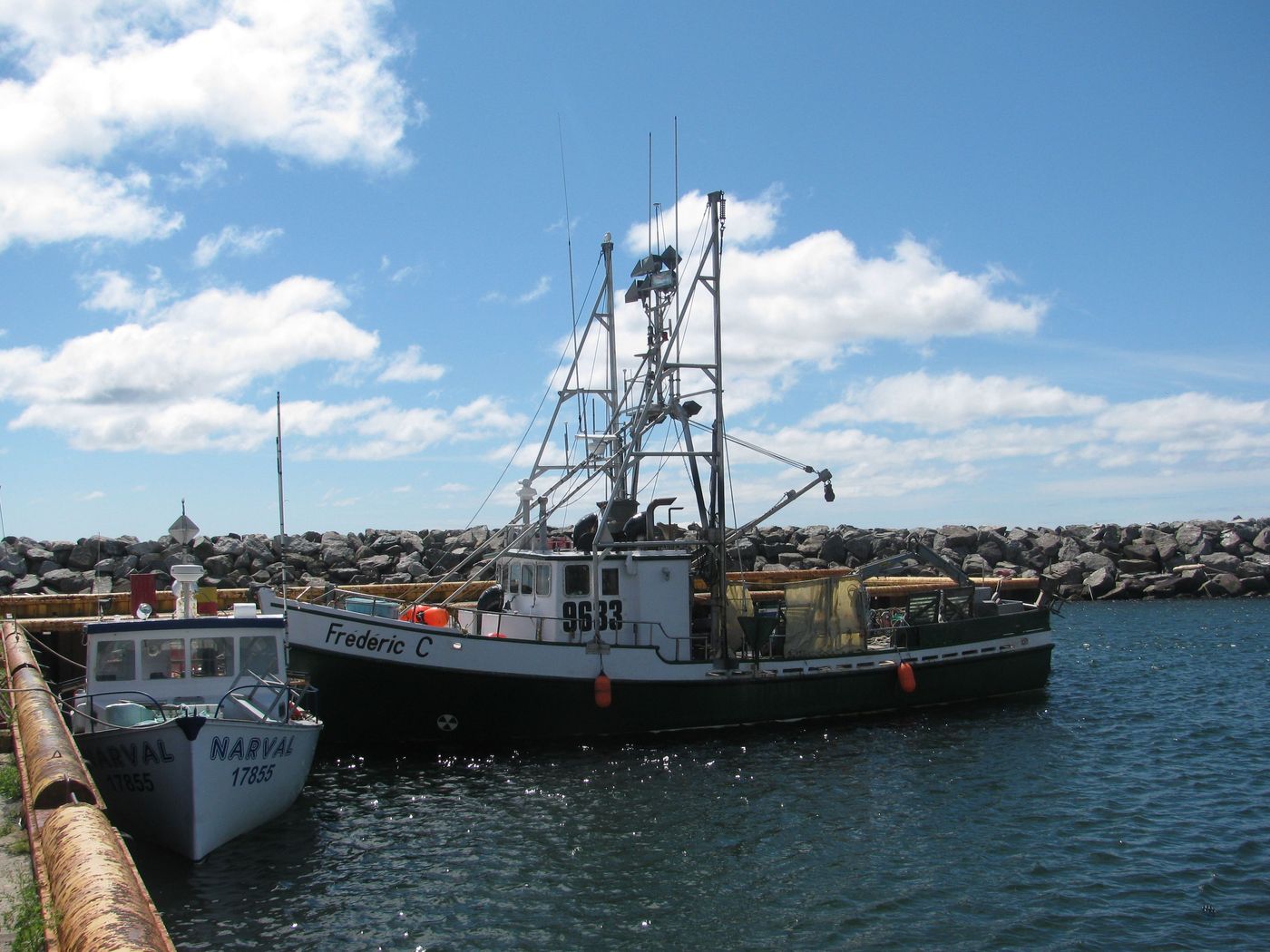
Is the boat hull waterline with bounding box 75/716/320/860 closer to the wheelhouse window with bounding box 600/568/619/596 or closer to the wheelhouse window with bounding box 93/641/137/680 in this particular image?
the wheelhouse window with bounding box 93/641/137/680

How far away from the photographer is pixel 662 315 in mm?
22766

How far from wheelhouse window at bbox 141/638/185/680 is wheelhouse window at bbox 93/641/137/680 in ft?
0.43

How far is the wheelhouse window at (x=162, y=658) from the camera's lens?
1527 centimetres

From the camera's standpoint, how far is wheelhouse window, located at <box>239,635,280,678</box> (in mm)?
15688

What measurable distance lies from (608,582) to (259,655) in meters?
7.07

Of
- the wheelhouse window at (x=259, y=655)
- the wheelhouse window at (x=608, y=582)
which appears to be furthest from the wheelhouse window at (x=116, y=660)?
the wheelhouse window at (x=608, y=582)

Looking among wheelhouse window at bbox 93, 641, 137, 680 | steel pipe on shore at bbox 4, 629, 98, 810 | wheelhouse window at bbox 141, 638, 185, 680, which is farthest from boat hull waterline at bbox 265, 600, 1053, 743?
steel pipe on shore at bbox 4, 629, 98, 810

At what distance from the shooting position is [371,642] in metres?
18.7

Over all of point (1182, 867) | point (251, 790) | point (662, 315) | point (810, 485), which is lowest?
point (1182, 867)

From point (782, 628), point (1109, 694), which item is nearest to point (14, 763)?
point (782, 628)

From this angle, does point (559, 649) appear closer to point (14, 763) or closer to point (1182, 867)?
point (14, 763)

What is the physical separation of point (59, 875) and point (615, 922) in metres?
6.01

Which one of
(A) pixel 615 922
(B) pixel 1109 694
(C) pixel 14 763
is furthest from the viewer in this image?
(B) pixel 1109 694

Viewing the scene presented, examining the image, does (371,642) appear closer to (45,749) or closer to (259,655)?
(259,655)
